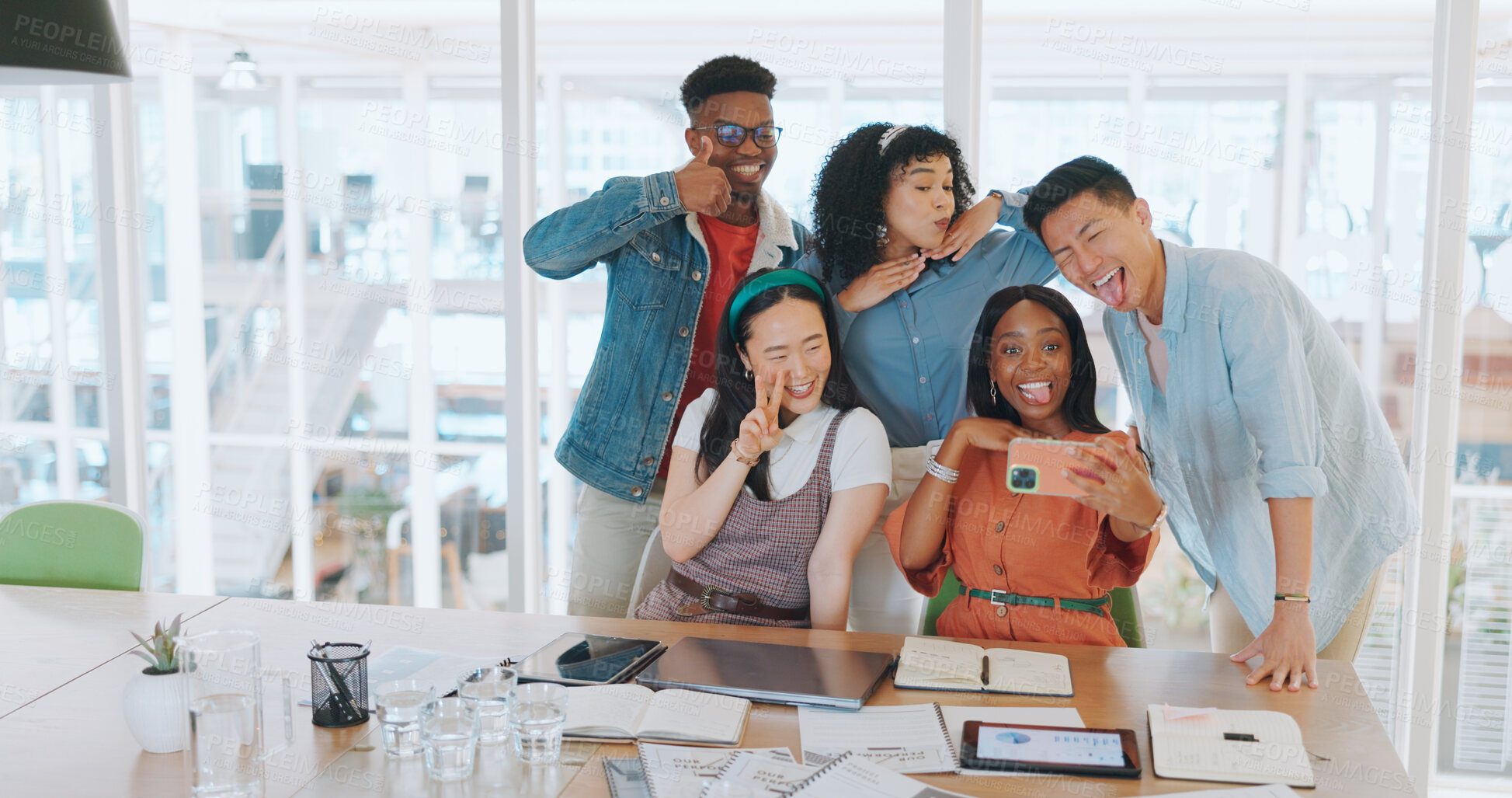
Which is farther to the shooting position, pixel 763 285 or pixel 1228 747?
pixel 763 285

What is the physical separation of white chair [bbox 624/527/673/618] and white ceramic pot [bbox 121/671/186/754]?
100cm

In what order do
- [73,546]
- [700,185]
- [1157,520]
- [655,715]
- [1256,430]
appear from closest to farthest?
1. [655,715]
2. [1256,430]
3. [1157,520]
4. [700,185]
5. [73,546]

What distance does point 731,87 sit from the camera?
2.40 meters

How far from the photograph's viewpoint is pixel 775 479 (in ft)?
7.27

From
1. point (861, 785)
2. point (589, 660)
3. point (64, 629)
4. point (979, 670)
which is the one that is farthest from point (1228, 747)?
point (64, 629)

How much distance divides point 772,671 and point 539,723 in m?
0.43

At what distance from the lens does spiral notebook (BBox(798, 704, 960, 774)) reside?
1505 millimetres

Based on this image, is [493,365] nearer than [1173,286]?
No

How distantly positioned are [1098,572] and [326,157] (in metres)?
3.80

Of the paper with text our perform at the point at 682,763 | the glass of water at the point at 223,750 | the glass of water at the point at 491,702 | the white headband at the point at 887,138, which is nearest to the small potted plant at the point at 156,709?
the glass of water at the point at 223,750

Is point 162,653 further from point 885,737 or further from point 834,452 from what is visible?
point 834,452

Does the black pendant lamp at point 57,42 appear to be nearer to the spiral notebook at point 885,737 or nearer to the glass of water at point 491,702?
the glass of water at point 491,702

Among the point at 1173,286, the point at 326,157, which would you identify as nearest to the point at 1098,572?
the point at 1173,286

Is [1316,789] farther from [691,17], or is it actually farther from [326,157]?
[326,157]
